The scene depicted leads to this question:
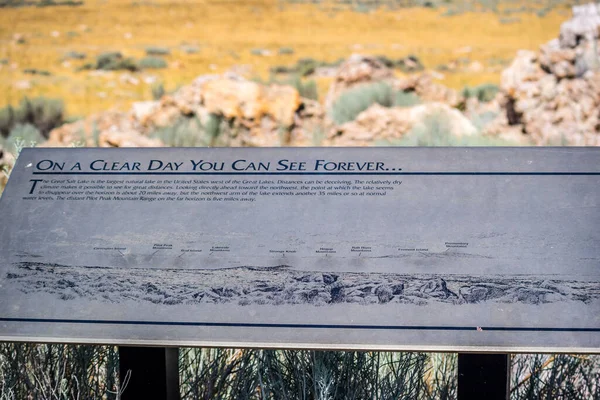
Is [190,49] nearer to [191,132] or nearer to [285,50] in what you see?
[285,50]

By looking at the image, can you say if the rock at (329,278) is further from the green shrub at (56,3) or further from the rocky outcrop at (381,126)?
the green shrub at (56,3)

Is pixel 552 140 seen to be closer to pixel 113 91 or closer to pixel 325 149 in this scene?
pixel 325 149

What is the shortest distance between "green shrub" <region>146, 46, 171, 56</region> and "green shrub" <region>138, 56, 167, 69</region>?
4.5 inches

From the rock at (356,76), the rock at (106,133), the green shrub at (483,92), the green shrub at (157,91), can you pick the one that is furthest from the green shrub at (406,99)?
the green shrub at (157,91)

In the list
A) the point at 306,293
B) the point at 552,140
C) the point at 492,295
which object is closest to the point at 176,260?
the point at 306,293

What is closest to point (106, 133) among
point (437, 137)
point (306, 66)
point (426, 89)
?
point (437, 137)

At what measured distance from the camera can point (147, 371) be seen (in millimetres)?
2238

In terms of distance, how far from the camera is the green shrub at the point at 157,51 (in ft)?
39.9

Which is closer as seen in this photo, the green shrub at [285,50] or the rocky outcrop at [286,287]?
the rocky outcrop at [286,287]

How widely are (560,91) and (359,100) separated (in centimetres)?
223

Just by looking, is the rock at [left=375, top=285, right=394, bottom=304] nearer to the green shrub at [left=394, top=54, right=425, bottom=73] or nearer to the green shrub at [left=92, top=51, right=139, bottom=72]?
the green shrub at [left=394, top=54, right=425, bottom=73]

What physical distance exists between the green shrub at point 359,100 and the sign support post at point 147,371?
21.7ft

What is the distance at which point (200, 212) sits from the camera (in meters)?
2.36

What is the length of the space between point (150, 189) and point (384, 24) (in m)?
10.4
